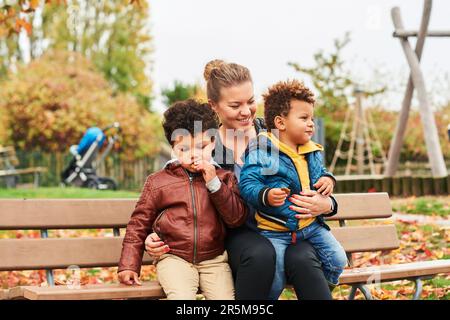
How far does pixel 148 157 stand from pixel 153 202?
1805 centimetres

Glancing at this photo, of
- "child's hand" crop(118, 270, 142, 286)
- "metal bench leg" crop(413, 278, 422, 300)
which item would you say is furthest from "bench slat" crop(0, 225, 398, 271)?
"metal bench leg" crop(413, 278, 422, 300)

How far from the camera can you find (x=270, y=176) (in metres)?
3.20

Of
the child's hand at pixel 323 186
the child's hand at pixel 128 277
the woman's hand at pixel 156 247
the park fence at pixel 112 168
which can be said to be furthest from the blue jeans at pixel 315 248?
the park fence at pixel 112 168

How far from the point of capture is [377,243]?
4.36m

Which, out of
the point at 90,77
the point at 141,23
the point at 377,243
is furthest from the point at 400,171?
the point at 377,243

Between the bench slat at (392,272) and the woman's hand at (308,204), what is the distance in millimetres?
518

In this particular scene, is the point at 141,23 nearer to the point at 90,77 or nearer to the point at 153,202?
the point at 90,77

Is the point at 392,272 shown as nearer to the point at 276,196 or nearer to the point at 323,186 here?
the point at 323,186

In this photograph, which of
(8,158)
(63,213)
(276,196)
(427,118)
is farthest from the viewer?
(8,158)

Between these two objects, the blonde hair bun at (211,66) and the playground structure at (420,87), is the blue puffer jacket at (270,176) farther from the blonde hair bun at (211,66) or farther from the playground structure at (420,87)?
the playground structure at (420,87)

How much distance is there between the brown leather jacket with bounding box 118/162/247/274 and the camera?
3.13m

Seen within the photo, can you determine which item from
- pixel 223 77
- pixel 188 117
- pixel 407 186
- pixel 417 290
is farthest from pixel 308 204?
pixel 407 186

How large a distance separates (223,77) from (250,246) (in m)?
0.87

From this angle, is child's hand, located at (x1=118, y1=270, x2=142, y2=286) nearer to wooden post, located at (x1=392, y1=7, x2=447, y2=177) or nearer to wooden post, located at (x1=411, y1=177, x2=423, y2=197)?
wooden post, located at (x1=392, y1=7, x2=447, y2=177)
